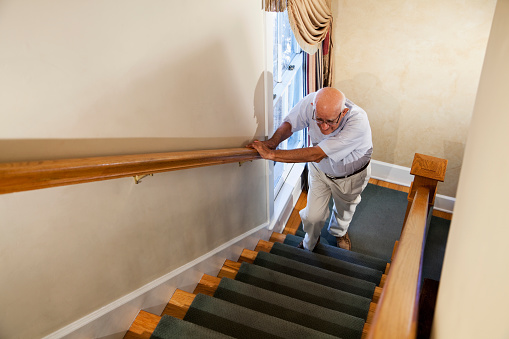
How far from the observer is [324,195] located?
3.24 metres

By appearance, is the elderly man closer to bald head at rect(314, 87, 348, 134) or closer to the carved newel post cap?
bald head at rect(314, 87, 348, 134)

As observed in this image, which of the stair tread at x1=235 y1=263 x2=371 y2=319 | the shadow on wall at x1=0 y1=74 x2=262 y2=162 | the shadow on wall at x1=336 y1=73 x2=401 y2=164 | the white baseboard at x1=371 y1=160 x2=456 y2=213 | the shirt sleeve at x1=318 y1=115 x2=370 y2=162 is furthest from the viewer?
the white baseboard at x1=371 y1=160 x2=456 y2=213

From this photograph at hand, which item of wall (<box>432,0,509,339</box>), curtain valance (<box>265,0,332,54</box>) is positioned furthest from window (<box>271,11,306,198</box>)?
wall (<box>432,0,509,339</box>)

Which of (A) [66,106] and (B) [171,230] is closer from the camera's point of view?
(A) [66,106]

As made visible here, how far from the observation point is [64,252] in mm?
1612

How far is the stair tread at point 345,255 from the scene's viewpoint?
3197 millimetres

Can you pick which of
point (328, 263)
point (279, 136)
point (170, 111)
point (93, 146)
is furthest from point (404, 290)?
point (328, 263)

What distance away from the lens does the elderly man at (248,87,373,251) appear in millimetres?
2576

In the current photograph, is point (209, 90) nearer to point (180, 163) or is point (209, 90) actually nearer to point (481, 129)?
point (180, 163)

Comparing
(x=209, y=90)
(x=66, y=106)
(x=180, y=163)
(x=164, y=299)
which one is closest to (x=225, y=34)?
(x=209, y=90)

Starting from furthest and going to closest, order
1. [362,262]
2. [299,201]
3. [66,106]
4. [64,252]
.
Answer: [299,201], [362,262], [64,252], [66,106]

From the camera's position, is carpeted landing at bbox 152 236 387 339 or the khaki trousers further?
the khaki trousers

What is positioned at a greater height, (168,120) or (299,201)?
(168,120)

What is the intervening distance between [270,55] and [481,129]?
79.9 inches
